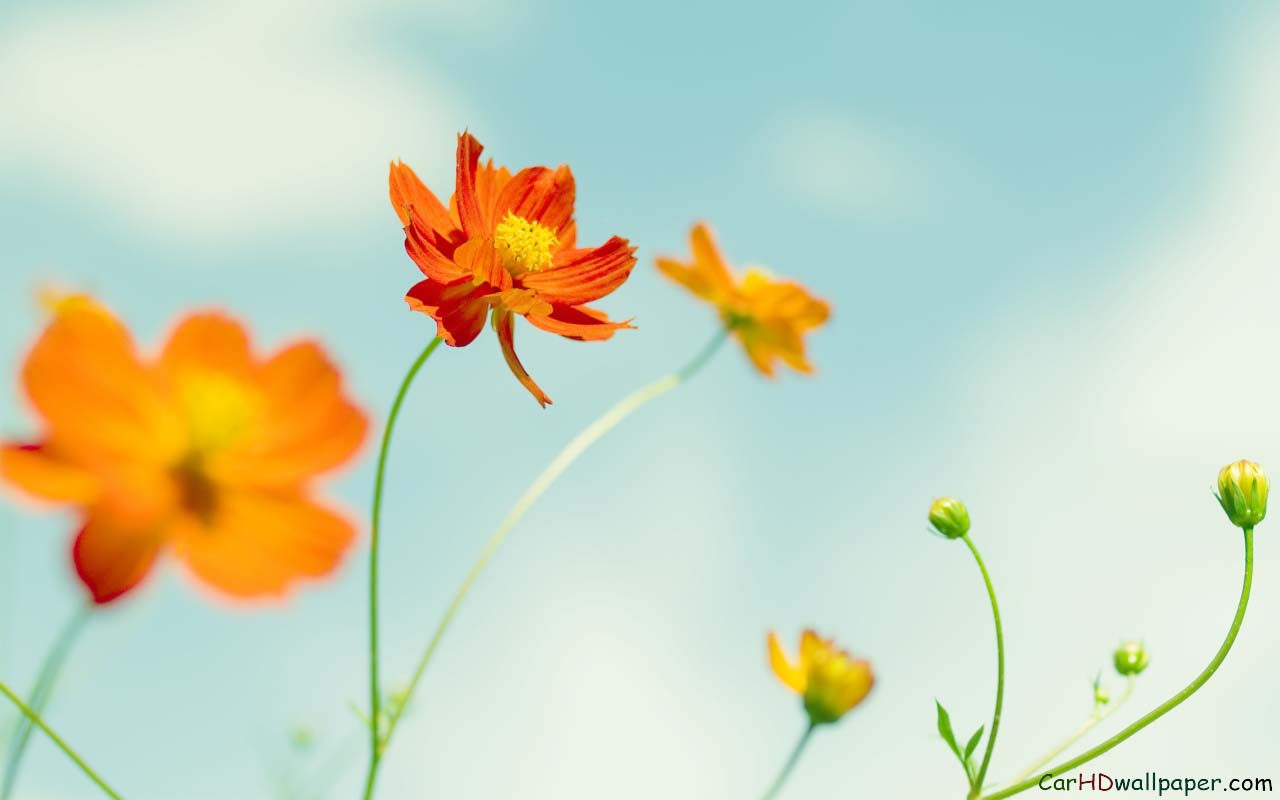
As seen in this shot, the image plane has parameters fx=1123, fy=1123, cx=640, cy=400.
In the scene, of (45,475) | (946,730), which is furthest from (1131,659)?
(45,475)

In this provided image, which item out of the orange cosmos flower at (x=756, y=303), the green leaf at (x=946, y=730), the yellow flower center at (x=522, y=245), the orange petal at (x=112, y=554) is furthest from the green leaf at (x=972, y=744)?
the orange cosmos flower at (x=756, y=303)

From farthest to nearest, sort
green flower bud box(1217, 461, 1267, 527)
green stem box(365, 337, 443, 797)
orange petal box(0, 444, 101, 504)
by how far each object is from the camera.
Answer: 1. green flower bud box(1217, 461, 1267, 527)
2. green stem box(365, 337, 443, 797)
3. orange petal box(0, 444, 101, 504)

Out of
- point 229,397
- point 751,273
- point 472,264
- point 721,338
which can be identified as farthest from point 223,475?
point 751,273

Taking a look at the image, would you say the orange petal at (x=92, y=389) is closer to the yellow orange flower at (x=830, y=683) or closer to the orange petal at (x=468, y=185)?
the orange petal at (x=468, y=185)

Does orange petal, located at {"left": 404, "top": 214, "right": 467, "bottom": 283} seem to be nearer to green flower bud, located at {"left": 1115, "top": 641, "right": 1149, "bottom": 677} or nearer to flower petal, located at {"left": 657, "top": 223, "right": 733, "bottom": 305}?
green flower bud, located at {"left": 1115, "top": 641, "right": 1149, "bottom": 677}

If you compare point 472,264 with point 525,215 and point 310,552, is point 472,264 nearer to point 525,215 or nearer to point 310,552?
point 525,215

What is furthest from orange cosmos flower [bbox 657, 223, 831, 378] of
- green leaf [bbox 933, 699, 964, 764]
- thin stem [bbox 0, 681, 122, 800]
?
thin stem [bbox 0, 681, 122, 800]
